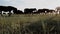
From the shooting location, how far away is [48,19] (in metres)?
4.24

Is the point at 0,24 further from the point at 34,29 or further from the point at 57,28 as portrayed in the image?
the point at 57,28

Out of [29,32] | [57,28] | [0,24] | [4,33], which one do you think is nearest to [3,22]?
[0,24]

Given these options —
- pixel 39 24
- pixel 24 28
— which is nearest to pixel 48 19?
pixel 39 24

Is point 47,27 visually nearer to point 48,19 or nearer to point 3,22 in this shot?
point 48,19

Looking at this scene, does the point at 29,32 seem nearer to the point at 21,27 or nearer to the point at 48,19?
the point at 21,27

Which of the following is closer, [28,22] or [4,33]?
[4,33]

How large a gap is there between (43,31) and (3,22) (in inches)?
37.2

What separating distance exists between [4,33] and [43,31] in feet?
2.44

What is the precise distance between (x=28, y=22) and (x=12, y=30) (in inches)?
16.5

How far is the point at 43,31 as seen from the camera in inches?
150

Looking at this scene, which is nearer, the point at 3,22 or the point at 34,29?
the point at 34,29

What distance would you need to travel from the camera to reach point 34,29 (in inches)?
154

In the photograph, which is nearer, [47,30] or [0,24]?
[47,30]

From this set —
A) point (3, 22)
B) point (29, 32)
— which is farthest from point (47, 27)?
point (3, 22)
